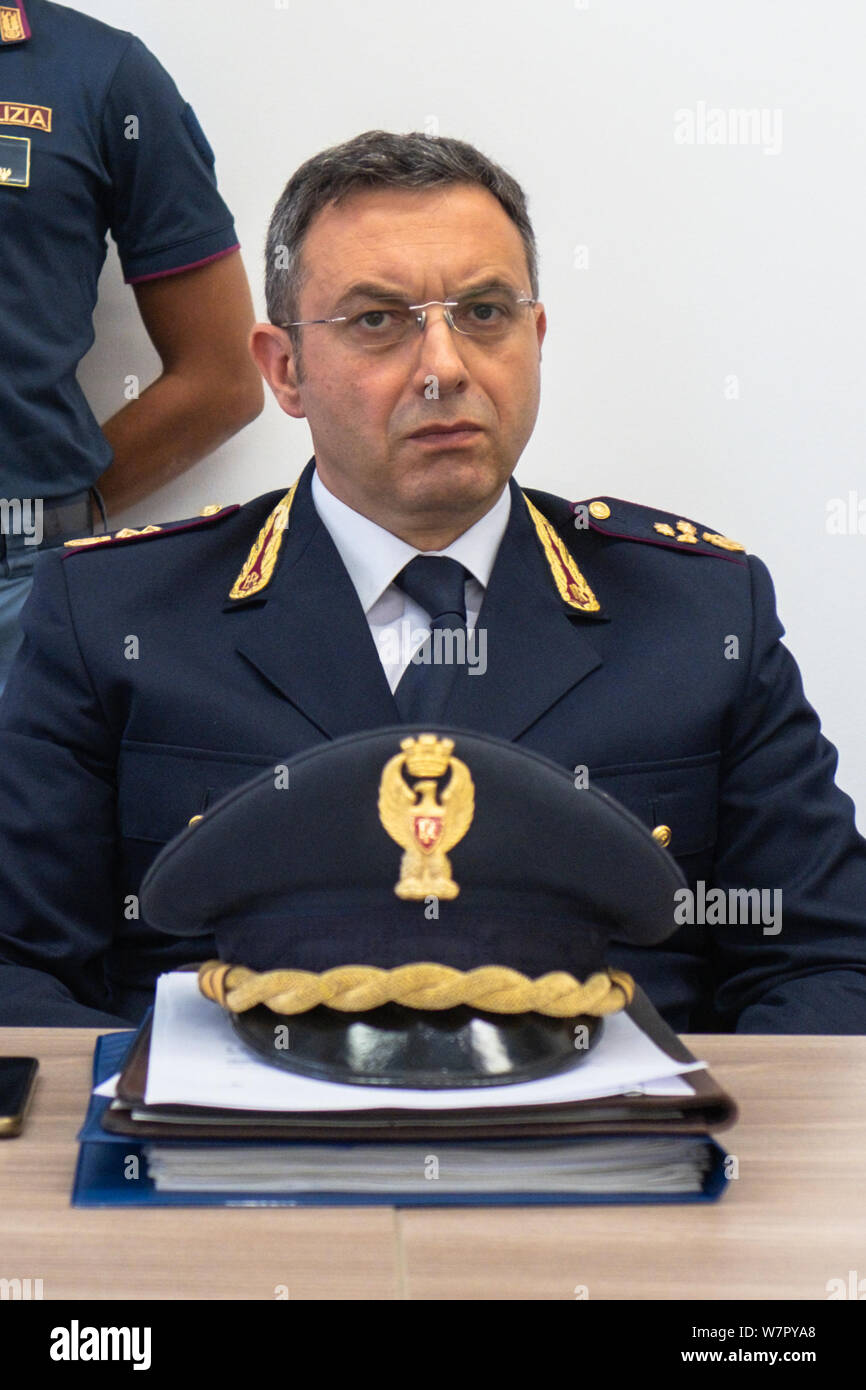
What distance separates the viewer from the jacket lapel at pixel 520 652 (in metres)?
1.39

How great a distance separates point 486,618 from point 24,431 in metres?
0.71

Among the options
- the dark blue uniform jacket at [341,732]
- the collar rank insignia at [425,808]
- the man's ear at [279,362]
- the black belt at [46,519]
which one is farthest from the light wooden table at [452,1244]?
the black belt at [46,519]

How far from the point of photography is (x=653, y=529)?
162 cm

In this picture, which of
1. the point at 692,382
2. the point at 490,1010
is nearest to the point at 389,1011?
the point at 490,1010

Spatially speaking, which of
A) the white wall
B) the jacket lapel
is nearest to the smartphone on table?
the jacket lapel

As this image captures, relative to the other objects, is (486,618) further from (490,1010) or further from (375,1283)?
(375,1283)

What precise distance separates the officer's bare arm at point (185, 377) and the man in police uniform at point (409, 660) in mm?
508

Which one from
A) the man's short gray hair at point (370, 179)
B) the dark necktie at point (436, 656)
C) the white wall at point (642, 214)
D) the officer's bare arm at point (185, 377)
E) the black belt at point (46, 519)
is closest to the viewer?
the dark necktie at point (436, 656)

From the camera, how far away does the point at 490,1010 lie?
0.81 meters

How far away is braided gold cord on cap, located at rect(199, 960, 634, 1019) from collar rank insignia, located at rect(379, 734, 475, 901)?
4 cm

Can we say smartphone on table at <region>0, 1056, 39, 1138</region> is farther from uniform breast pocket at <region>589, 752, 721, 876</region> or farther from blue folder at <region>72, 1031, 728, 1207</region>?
uniform breast pocket at <region>589, 752, 721, 876</region>

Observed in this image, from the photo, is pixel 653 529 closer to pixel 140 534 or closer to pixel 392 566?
pixel 392 566

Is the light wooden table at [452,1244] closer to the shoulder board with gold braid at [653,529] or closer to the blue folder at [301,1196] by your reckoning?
the blue folder at [301,1196]

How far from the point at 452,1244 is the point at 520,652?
2.43 ft
